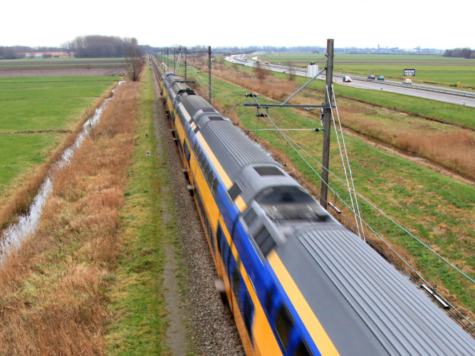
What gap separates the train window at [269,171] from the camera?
988cm

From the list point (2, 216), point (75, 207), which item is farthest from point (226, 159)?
point (2, 216)

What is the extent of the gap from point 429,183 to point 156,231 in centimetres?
1539

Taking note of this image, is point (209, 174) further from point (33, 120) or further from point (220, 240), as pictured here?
Answer: point (33, 120)

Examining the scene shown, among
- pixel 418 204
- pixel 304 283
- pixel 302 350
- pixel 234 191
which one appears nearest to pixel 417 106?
pixel 418 204

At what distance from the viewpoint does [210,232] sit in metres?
12.4

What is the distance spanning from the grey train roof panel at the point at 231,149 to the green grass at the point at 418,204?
7332 millimetres

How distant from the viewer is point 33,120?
1687 inches

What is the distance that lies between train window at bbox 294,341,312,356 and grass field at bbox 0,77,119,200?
2214cm

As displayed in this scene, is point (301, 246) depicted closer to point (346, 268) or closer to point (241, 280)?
point (346, 268)

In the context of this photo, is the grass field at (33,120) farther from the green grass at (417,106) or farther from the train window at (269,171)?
the green grass at (417,106)

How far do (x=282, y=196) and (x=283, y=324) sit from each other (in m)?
3.41

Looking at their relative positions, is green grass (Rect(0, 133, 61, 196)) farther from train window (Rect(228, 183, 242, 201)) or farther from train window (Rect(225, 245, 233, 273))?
train window (Rect(225, 245, 233, 273))

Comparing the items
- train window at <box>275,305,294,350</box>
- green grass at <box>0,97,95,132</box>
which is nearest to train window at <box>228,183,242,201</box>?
train window at <box>275,305,294,350</box>

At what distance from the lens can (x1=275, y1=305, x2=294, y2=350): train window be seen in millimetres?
5715
